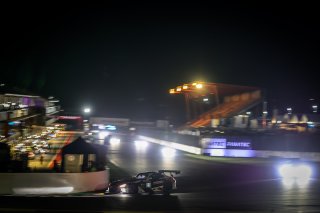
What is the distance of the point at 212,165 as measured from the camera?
117ft

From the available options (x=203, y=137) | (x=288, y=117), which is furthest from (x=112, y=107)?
(x=203, y=137)

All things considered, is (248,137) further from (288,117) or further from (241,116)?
(288,117)

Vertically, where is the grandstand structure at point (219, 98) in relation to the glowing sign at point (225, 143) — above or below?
above

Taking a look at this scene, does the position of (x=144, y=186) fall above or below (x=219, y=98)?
below

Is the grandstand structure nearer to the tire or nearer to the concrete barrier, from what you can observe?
the tire

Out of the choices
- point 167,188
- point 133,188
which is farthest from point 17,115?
point 167,188

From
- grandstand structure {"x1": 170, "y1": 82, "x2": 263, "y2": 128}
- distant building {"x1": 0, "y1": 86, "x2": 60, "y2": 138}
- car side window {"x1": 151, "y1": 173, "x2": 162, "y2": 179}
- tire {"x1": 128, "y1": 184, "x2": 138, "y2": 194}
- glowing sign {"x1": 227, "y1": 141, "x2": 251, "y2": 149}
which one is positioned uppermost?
grandstand structure {"x1": 170, "y1": 82, "x2": 263, "y2": 128}

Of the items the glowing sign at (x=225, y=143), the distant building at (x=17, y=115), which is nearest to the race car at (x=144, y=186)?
the distant building at (x=17, y=115)

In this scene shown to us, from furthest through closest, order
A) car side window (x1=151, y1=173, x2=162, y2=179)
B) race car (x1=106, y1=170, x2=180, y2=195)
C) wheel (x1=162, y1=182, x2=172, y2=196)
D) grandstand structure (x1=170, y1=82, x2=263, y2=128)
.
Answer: grandstand structure (x1=170, y1=82, x2=263, y2=128) < car side window (x1=151, y1=173, x2=162, y2=179) < wheel (x1=162, y1=182, x2=172, y2=196) < race car (x1=106, y1=170, x2=180, y2=195)

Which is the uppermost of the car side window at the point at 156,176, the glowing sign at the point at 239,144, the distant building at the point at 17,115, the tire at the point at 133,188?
the distant building at the point at 17,115

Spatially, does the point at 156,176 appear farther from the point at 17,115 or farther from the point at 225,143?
the point at 225,143

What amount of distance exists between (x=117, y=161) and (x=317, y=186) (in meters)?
17.7

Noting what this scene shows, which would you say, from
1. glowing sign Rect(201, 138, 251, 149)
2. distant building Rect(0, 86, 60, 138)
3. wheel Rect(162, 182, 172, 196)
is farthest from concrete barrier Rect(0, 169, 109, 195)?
glowing sign Rect(201, 138, 251, 149)

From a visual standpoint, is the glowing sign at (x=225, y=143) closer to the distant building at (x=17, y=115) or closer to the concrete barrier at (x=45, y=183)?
the distant building at (x=17, y=115)
